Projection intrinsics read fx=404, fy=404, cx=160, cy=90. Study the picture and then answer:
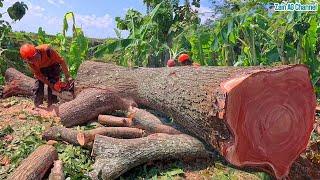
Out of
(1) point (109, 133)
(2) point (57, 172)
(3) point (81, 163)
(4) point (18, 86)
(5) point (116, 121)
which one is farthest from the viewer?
(4) point (18, 86)

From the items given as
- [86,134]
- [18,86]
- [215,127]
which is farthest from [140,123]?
[18,86]

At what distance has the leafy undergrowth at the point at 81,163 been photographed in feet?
13.1

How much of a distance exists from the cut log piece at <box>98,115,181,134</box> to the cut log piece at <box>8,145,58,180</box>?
40.6 inches

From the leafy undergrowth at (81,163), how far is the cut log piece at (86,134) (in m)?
0.08

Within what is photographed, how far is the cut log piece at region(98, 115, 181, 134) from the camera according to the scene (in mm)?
4629

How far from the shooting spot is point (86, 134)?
442 cm

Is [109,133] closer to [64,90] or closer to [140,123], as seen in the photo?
[140,123]

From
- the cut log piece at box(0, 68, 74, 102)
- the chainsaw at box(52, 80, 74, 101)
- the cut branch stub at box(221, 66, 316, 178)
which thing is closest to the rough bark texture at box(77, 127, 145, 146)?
the cut branch stub at box(221, 66, 316, 178)

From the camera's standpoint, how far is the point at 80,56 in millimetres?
9836

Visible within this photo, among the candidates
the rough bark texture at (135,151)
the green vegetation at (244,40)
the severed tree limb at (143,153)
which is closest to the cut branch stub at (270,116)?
the severed tree limb at (143,153)

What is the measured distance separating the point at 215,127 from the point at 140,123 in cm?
148

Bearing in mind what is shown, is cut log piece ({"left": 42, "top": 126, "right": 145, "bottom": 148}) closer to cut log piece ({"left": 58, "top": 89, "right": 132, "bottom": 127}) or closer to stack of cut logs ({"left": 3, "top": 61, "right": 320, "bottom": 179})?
stack of cut logs ({"left": 3, "top": 61, "right": 320, "bottom": 179})

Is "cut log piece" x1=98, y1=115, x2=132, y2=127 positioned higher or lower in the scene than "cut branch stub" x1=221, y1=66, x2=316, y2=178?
lower

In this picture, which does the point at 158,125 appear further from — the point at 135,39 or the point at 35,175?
the point at 135,39
